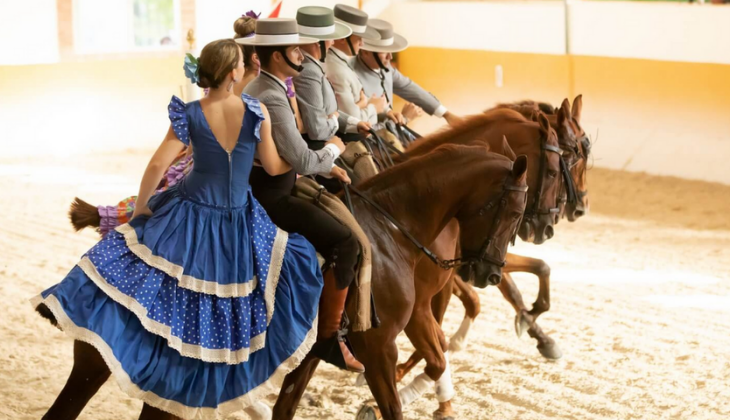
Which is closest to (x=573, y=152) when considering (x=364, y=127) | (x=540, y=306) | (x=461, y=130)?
(x=461, y=130)

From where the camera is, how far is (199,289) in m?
3.55

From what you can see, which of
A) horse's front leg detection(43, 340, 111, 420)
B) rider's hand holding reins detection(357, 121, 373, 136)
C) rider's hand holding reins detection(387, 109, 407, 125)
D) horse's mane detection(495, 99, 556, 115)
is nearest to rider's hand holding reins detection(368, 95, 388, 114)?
rider's hand holding reins detection(387, 109, 407, 125)

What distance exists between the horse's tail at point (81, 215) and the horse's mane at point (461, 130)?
1588mm

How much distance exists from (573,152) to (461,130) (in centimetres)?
80

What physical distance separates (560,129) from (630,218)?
4.56m

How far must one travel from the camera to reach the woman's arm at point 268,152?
12.2ft

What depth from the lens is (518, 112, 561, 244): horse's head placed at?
209 inches

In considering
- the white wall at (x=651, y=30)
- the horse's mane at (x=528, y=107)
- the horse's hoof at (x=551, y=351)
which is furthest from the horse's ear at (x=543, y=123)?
the white wall at (x=651, y=30)

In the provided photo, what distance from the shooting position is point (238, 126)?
3635 millimetres

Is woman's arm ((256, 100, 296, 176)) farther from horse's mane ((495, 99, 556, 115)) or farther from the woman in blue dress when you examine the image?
horse's mane ((495, 99, 556, 115))

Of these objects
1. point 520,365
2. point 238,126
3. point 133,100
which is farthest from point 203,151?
point 133,100

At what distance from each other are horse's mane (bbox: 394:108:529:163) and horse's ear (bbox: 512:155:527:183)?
2.49ft

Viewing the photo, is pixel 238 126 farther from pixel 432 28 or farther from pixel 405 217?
pixel 432 28

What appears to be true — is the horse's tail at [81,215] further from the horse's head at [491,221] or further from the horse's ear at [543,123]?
the horse's ear at [543,123]
